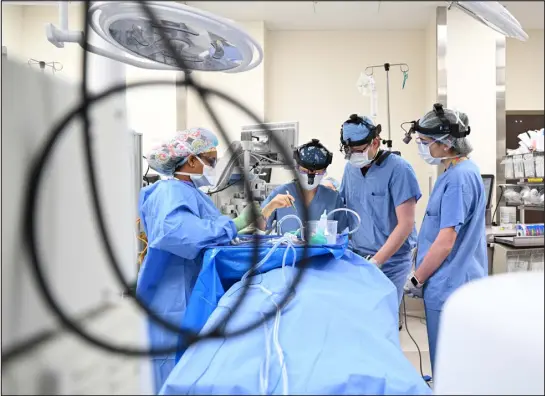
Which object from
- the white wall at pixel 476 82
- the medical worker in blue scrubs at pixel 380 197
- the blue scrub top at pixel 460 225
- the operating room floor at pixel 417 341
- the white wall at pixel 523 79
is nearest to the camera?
the blue scrub top at pixel 460 225

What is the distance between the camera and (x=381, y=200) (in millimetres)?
1645

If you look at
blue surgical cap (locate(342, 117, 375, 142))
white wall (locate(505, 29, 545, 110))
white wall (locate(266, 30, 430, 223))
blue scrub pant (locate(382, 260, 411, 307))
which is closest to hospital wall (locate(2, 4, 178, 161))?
blue surgical cap (locate(342, 117, 375, 142))

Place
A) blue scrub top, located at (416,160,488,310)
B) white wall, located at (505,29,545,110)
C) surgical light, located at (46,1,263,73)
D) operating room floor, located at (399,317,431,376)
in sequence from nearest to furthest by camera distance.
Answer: surgical light, located at (46,1,263,73) < blue scrub top, located at (416,160,488,310) < operating room floor, located at (399,317,431,376) < white wall, located at (505,29,545,110)

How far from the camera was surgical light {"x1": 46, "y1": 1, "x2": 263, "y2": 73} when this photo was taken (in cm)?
65

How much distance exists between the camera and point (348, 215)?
5.73 feet

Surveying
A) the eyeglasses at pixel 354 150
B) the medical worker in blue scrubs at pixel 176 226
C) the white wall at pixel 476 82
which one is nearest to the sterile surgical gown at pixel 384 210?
the eyeglasses at pixel 354 150

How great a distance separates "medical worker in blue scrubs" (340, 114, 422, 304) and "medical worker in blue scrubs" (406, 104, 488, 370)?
14 centimetres

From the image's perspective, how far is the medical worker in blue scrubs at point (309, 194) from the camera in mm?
1581

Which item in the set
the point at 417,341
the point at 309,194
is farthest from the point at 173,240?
the point at 417,341

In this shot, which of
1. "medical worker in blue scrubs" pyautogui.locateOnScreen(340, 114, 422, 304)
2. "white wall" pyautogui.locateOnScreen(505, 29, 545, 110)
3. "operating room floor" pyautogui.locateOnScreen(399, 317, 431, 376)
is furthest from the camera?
"white wall" pyautogui.locateOnScreen(505, 29, 545, 110)

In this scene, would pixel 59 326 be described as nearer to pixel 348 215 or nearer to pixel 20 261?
pixel 20 261

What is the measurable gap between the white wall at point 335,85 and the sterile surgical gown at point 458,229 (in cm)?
205

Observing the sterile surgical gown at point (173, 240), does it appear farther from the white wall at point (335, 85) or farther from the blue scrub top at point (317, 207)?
the white wall at point (335, 85)

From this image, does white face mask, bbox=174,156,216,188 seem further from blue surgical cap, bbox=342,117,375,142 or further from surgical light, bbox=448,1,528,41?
surgical light, bbox=448,1,528,41
